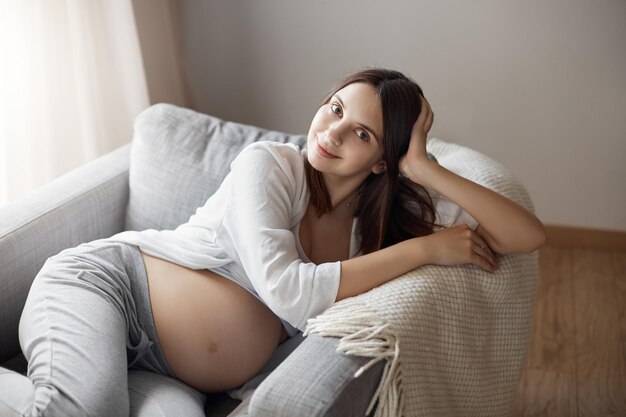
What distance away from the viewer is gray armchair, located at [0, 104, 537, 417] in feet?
4.11

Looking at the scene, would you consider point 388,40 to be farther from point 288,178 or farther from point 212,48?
point 288,178

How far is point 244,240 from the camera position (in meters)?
1.52

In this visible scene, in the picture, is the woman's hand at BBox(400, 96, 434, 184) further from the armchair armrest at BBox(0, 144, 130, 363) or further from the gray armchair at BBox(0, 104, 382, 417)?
the armchair armrest at BBox(0, 144, 130, 363)

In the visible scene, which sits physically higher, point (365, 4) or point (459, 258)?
point (365, 4)

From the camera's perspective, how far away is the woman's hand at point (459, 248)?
5.08 ft

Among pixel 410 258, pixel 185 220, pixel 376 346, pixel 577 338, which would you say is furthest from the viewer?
pixel 577 338

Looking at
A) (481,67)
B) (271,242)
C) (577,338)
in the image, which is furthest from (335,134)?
(481,67)

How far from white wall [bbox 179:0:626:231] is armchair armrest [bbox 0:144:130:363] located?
1048 millimetres

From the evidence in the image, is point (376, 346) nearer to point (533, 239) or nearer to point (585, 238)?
point (533, 239)

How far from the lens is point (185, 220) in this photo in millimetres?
1947

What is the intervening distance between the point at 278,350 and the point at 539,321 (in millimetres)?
1214

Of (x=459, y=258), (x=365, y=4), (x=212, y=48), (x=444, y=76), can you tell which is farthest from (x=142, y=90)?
(x=459, y=258)

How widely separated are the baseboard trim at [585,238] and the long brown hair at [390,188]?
1457 mm

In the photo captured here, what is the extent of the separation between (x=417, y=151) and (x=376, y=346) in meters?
0.47
